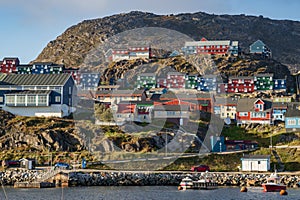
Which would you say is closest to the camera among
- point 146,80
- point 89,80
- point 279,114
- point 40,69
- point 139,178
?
point 139,178

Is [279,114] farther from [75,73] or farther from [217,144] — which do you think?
[75,73]

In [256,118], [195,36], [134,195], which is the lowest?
[134,195]

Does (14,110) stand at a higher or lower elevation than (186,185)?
higher

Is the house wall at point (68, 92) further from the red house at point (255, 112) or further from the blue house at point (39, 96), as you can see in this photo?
the red house at point (255, 112)

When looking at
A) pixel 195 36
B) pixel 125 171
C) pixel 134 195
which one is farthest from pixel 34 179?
pixel 195 36

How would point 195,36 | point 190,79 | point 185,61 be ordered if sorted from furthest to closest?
point 195,36 → point 185,61 → point 190,79

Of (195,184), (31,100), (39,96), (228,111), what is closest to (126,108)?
(39,96)

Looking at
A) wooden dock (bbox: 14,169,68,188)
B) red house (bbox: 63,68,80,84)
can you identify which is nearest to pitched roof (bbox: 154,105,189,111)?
wooden dock (bbox: 14,169,68,188)

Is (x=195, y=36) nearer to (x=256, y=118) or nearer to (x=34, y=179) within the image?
(x=256, y=118)
